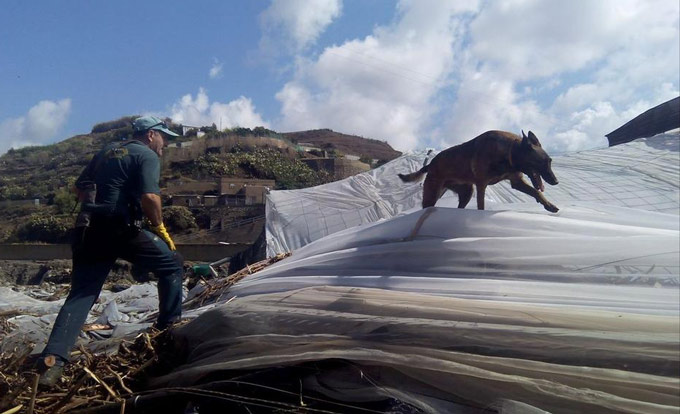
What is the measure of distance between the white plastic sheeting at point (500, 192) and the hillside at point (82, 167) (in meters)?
16.3

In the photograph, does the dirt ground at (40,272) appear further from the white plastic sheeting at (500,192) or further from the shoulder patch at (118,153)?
the shoulder patch at (118,153)

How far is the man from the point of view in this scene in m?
2.69

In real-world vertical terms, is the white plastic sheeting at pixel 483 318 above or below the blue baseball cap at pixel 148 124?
below

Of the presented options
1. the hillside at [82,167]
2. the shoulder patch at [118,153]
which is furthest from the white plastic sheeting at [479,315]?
the hillside at [82,167]

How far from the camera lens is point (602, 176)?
17.0ft

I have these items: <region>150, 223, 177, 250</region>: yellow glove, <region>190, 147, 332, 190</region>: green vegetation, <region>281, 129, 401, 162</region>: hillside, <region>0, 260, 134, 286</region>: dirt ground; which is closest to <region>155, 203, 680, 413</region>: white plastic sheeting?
<region>150, 223, 177, 250</region>: yellow glove

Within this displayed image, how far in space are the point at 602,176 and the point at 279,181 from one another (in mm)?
31444

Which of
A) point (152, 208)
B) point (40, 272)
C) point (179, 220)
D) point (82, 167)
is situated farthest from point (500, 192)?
point (82, 167)

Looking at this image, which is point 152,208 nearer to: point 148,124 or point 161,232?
point 161,232

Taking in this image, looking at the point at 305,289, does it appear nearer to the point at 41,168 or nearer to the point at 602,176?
the point at 602,176

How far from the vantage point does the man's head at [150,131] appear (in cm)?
312

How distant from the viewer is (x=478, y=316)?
6.31 feet

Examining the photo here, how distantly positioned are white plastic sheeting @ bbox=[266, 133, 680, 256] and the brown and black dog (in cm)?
19

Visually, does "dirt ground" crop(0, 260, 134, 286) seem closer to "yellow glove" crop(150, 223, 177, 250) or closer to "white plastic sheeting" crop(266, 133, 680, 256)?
"white plastic sheeting" crop(266, 133, 680, 256)
